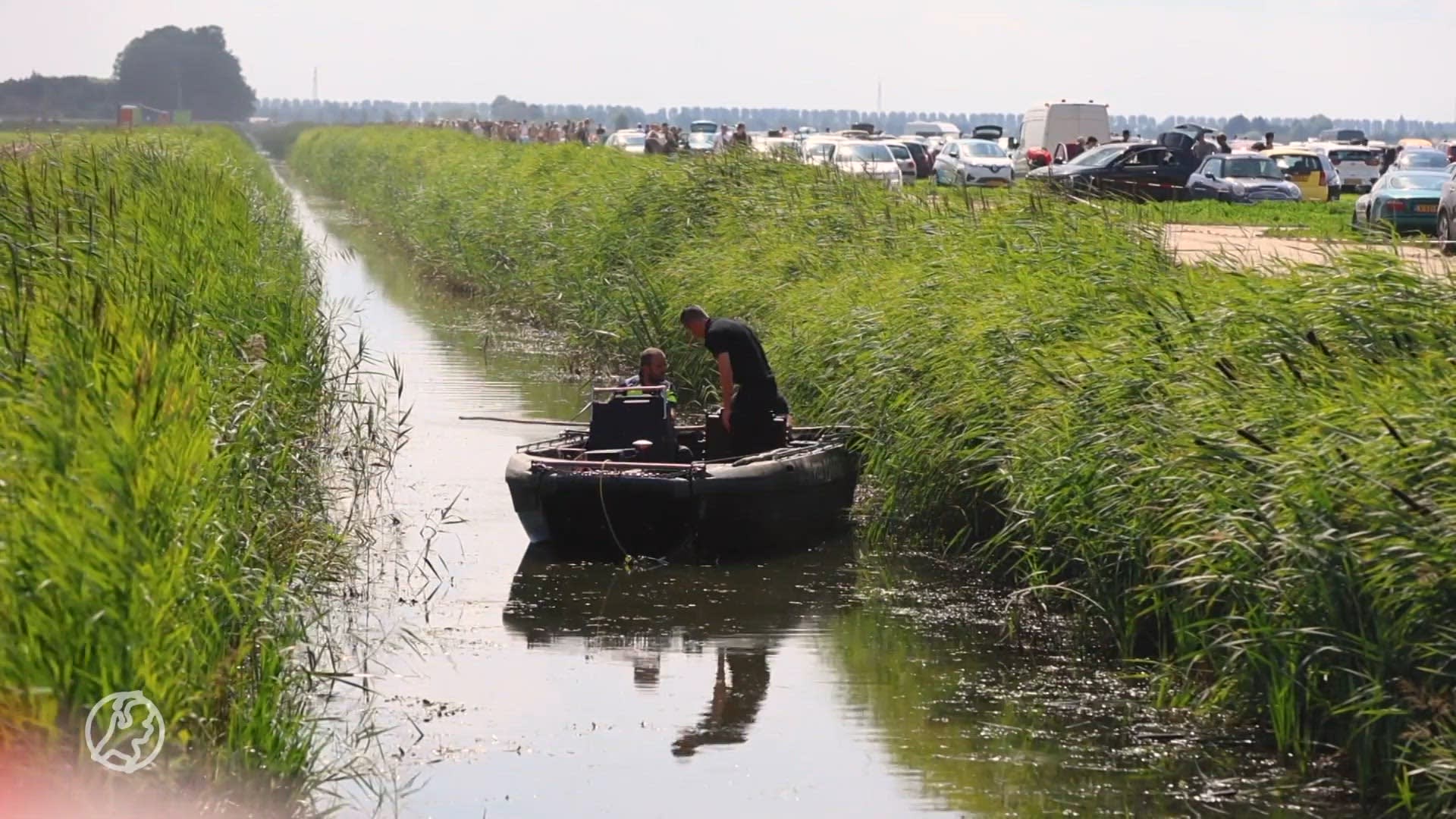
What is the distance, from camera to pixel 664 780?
8.63 meters

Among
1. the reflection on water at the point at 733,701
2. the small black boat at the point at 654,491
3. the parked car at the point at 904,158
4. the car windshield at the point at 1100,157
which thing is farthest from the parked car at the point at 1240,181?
the reflection on water at the point at 733,701

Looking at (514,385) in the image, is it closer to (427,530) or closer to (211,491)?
(427,530)

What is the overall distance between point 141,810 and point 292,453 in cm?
535

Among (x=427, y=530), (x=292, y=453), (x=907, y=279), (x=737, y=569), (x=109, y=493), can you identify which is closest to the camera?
(x=109, y=493)

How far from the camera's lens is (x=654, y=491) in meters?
12.4

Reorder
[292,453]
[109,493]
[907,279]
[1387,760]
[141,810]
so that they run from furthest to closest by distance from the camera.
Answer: [907,279] → [292,453] → [1387,760] → [109,493] → [141,810]

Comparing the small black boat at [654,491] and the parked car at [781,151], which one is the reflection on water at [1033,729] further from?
the parked car at [781,151]

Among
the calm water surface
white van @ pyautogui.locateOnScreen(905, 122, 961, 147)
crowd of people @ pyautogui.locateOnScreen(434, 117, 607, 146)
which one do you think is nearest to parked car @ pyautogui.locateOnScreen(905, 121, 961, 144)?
white van @ pyautogui.locateOnScreen(905, 122, 961, 147)

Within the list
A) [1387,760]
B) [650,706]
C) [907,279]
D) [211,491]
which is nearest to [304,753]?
[211,491]

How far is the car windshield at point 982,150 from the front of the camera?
51.4 metres

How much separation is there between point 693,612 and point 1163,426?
306cm

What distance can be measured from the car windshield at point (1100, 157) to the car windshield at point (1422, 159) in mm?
5644

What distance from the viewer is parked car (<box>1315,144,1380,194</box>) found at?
176 feet

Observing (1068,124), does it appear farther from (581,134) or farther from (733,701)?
(733,701)
